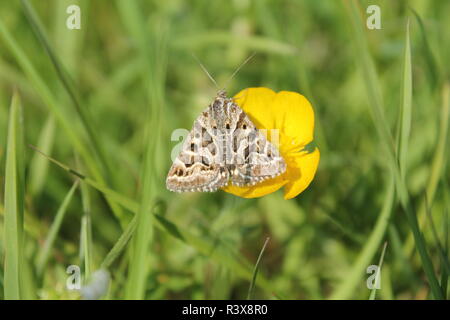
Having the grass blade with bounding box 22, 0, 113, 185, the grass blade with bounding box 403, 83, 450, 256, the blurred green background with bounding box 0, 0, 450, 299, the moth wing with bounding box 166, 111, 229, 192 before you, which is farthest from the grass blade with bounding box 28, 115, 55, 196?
the grass blade with bounding box 403, 83, 450, 256

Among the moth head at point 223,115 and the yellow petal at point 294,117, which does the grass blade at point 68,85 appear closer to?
the moth head at point 223,115

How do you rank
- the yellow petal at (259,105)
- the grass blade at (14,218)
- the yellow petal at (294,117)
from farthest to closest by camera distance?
the yellow petal at (259,105), the yellow petal at (294,117), the grass blade at (14,218)

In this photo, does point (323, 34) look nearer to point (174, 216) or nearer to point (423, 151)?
point (423, 151)

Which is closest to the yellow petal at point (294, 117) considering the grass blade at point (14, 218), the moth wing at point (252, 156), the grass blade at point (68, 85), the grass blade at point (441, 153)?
the moth wing at point (252, 156)

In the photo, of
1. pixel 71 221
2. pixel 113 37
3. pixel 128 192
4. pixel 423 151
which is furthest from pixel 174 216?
pixel 113 37

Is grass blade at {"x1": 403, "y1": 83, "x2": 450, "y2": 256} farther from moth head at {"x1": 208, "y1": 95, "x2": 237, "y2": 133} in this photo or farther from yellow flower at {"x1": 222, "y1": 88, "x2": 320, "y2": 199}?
moth head at {"x1": 208, "y1": 95, "x2": 237, "y2": 133}

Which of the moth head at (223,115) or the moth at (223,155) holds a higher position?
the moth head at (223,115)

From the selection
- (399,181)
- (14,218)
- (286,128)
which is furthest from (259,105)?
(14,218)

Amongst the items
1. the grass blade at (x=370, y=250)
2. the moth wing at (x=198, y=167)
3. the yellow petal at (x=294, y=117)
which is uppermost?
the yellow petal at (x=294, y=117)
